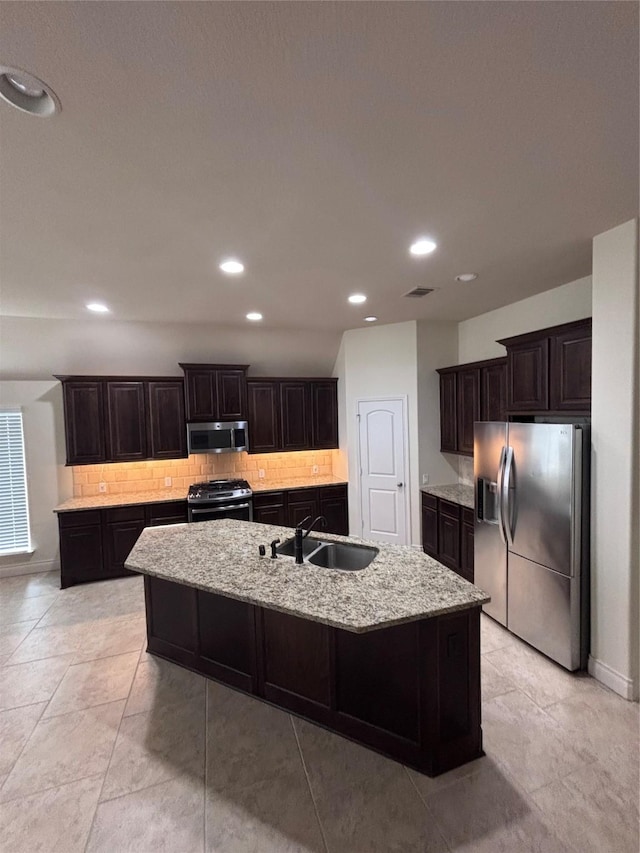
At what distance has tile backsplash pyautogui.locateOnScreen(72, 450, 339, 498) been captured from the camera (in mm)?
5152

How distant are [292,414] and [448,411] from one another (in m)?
2.24

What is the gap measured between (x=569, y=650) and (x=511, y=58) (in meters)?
3.38

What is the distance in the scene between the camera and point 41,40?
117 cm

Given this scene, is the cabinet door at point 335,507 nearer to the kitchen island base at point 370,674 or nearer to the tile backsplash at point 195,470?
the tile backsplash at point 195,470

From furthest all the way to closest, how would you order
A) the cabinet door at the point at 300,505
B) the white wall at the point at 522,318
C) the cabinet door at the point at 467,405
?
1. the cabinet door at the point at 300,505
2. the cabinet door at the point at 467,405
3. the white wall at the point at 522,318

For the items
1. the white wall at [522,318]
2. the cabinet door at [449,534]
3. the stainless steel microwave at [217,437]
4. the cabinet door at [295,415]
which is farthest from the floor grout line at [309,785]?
the white wall at [522,318]

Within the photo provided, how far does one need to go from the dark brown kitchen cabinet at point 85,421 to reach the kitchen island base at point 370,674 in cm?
301

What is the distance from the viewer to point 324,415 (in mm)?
5977

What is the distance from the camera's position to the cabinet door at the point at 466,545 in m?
4.06

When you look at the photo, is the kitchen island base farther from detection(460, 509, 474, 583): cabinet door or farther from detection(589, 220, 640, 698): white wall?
detection(460, 509, 474, 583): cabinet door

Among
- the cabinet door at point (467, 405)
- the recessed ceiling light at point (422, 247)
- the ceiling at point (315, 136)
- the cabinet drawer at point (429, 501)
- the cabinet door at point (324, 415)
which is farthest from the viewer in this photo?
the cabinet door at point (324, 415)

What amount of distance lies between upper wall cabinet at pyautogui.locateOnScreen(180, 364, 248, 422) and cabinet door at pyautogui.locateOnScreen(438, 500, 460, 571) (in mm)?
2911

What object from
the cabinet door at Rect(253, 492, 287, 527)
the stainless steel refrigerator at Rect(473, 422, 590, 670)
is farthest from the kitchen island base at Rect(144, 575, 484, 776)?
the cabinet door at Rect(253, 492, 287, 527)

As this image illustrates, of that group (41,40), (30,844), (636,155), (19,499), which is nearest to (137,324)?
(19,499)
